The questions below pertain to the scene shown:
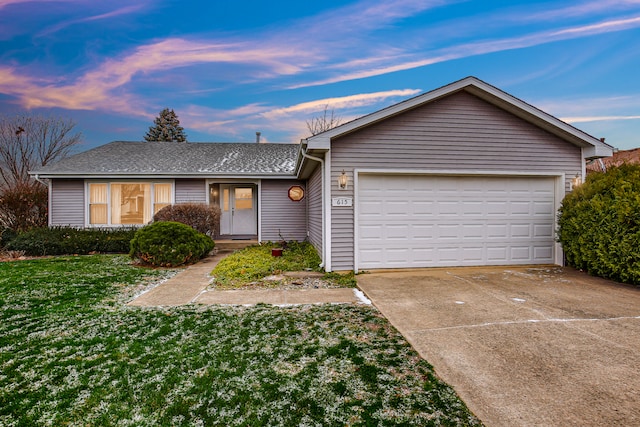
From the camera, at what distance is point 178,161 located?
41.3 feet

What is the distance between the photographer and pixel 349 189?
22.5 feet

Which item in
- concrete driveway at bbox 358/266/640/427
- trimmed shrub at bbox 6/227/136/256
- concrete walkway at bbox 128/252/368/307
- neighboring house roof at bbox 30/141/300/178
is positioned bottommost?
concrete walkway at bbox 128/252/368/307

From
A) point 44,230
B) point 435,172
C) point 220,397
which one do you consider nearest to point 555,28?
point 435,172

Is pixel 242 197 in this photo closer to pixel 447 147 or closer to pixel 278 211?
pixel 278 211

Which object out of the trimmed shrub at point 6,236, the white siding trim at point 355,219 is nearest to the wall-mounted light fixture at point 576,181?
the white siding trim at point 355,219

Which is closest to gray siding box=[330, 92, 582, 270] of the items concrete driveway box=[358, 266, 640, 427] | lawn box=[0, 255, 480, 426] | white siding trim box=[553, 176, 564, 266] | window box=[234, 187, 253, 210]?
white siding trim box=[553, 176, 564, 266]

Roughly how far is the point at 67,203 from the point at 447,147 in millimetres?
12484

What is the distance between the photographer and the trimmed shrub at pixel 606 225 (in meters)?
5.63

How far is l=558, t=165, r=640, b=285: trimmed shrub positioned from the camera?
18.5ft

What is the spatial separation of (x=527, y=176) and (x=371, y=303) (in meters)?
5.29

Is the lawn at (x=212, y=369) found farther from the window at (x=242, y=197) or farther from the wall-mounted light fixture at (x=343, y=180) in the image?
the window at (x=242, y=197)

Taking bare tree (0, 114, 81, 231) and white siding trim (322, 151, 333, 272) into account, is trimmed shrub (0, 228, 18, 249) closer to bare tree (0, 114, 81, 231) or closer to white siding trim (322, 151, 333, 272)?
bare tree (0, 114, 81, 231)

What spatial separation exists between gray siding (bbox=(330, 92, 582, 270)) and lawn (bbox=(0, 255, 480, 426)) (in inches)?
119

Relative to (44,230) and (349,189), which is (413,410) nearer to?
(349,189)
